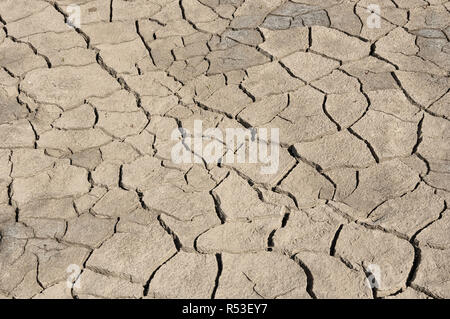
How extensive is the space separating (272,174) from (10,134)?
4.38 feet

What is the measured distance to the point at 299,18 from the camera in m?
3.88

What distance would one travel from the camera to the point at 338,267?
8.25ft

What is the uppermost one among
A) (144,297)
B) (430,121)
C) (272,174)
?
(430,121)

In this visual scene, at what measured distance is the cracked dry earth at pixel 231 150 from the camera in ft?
8.35

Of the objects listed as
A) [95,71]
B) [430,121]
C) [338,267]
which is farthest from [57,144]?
[430,121]

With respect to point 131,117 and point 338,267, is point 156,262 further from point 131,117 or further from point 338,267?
point 131,117

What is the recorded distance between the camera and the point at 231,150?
3.06 meters

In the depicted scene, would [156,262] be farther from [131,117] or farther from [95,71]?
[95,71]

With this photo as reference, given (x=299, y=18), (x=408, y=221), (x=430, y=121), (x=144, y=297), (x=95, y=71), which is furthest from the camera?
(x=299, y=18)

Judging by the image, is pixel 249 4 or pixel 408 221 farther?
pixel 249 4

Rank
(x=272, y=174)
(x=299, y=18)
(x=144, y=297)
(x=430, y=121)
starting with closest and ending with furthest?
(x=144, y=297) < (x=272, y=174) < (x=430, y=121) < (x=299, y=18)

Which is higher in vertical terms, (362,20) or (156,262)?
(362,20)

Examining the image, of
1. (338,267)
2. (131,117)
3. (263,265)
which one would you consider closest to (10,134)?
Result: (131,117)

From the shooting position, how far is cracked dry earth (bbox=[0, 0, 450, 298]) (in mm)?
2545
